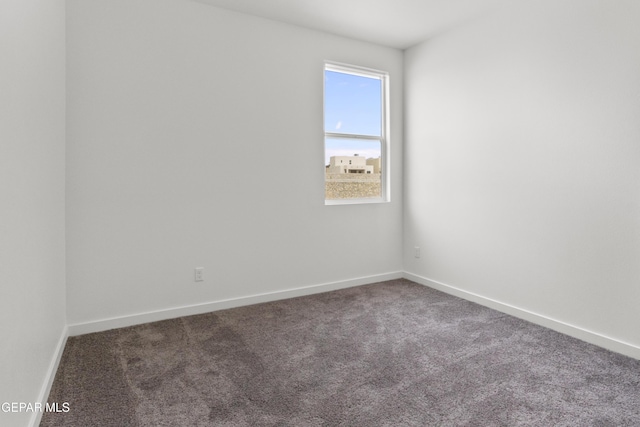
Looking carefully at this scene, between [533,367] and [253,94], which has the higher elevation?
[253,94]

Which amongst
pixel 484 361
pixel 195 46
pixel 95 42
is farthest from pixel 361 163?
pixel 95 42

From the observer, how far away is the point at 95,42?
268cm

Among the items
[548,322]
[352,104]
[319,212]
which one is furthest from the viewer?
[352,104]

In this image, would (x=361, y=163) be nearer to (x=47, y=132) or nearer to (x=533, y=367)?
(x=533, y=367)

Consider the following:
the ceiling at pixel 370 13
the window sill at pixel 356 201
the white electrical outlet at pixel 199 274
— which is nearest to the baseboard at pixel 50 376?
the white electrical outlet at pixel 199 274

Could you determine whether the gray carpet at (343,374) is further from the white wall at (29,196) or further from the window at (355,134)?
the window at (355,134)

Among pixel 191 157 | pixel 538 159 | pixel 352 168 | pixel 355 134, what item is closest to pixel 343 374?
pixel 191 157

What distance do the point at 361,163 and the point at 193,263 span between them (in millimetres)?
2090

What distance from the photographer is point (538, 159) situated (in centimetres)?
283

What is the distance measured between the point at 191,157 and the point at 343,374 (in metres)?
2.12

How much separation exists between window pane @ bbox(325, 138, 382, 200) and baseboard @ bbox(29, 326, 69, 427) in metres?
2.52

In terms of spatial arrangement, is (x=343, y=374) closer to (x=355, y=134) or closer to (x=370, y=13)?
(x=355, y=134)

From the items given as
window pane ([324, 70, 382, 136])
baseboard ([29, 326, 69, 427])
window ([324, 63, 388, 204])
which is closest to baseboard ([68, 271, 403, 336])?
baseboard ([29, 326, 69, 427])

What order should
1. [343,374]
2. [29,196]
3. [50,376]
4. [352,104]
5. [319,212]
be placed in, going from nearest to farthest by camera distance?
[29,196], [50,376], [343,374], [319,212], [352,104]
